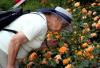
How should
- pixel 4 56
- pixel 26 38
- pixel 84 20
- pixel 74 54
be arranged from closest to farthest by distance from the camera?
pixel 26 38
pixel 4 56
pixel 74 54
pixel 84 20

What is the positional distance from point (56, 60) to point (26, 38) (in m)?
0.86

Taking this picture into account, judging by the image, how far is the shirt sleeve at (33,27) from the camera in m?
3.92

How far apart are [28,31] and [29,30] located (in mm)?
13

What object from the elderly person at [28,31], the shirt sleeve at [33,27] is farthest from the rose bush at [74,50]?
the shirt sleeve at [33,27]

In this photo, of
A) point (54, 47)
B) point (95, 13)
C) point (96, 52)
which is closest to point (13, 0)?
point (95, 13)

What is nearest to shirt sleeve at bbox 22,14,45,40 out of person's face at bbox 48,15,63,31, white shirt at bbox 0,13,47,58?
white shirt at bbox 0,13,47,58

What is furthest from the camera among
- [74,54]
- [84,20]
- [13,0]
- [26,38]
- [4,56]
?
[13,0]

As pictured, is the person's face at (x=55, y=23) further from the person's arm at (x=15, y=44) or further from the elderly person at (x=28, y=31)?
the person's arm at (x=15, y=44)

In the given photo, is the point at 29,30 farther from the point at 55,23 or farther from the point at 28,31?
the point at 55,23

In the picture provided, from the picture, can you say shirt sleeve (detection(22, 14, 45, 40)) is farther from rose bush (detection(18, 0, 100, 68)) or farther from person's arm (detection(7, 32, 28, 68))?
rose bush (detection(18, 0, 100, 68))

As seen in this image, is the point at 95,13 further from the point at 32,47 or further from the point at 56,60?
the point at 32,47

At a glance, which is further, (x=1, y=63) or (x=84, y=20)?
(x=84, y=20)

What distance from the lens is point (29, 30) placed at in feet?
12.9

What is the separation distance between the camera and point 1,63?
171 inches
